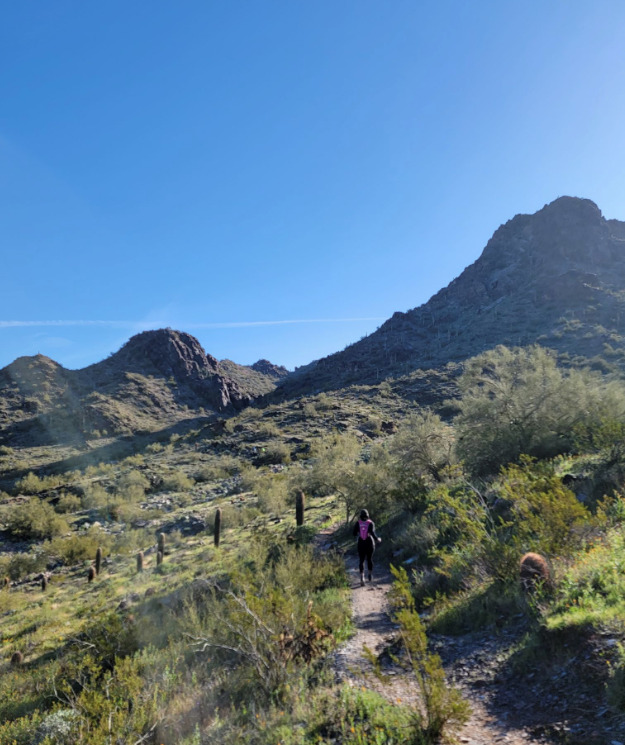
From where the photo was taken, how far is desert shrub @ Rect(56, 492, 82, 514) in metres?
34.3

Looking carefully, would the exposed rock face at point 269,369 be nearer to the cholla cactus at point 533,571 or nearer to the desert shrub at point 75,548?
the desert shrub at point 75,548

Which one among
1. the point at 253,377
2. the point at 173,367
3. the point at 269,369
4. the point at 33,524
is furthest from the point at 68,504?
the point at 269,369

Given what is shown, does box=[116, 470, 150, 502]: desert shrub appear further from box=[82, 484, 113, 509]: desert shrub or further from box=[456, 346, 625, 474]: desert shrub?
box=[456, 346, 625, 474]: desert shrub

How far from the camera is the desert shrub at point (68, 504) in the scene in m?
34.3

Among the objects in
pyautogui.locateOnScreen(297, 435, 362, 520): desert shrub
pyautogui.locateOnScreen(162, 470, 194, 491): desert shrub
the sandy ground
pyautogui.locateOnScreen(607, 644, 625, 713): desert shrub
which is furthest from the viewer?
pyautogui.locateOnScreen(162, 470, 194, 491): desert shrub

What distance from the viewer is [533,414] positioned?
1406 centimetres

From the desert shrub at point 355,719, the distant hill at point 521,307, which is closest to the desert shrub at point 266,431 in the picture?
the distant hill at point 521,307

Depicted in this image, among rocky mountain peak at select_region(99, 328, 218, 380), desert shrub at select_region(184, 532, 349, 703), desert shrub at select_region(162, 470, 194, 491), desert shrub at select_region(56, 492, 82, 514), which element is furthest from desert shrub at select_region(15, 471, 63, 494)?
rocky mountain peak at select_region(99, 328, 218, 380)

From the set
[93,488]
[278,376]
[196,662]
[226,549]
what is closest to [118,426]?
[93,488]

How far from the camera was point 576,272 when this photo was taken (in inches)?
3305

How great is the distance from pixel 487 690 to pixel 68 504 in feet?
126

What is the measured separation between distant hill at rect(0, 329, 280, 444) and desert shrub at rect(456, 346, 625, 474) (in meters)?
67.0

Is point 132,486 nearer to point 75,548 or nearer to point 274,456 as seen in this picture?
point 75,548

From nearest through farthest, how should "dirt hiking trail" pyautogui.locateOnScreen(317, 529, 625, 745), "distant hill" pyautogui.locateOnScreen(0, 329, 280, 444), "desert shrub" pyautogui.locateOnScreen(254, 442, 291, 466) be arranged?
"dirt hiking trail" pyautogui.locateOnScreen(317, 529, 625, 745) → "desert shrub" pyautogui.locateOnScreen(254, 442, 291, 466) → "distant hill" pyautogui.locateOnScreen(0, 329, 280, 444)
